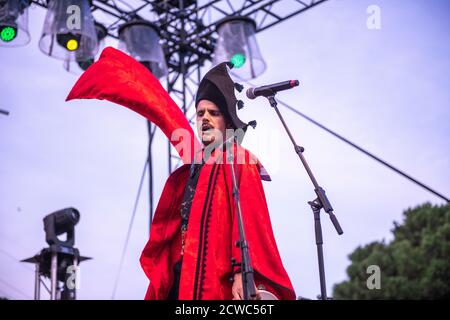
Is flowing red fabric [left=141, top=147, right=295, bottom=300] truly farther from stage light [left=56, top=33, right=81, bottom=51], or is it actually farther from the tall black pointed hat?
stage light [left=56, top=33, right=81, bottom=51]

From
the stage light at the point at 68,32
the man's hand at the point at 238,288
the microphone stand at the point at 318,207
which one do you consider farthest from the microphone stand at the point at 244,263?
the stage light at the point at 68,32

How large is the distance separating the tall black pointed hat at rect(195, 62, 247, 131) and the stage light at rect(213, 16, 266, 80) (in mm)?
4318

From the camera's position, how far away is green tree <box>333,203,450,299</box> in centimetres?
1809

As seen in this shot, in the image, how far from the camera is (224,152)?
3.30 m

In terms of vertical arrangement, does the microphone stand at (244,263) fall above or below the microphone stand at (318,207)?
below

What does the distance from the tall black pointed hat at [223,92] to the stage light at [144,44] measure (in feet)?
14.0

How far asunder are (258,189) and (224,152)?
307 mm

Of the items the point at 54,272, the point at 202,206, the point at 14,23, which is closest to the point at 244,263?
the point at 202,206

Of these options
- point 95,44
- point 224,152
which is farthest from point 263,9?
point 224,152

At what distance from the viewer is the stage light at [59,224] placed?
18.5 ft

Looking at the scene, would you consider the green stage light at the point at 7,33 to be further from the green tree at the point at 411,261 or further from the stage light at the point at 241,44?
the green tree at the point at 411,261

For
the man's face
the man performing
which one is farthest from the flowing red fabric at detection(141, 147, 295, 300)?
the man's face

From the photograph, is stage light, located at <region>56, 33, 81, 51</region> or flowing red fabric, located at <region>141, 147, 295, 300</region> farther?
stage light, located at <region>56, 33, 81, 51</region>

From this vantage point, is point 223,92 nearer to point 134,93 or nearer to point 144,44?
point 134,93
